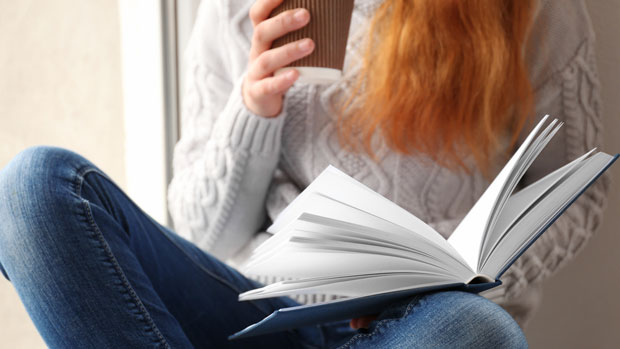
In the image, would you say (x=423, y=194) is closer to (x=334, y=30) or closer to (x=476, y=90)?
(x=476, y=90)

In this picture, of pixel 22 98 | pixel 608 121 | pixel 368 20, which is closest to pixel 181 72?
pixel 22 98

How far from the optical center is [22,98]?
1.25 m

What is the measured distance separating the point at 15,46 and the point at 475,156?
0.94m

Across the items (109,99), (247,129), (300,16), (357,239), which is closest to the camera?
(357,239)

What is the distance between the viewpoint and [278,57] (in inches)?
28.2

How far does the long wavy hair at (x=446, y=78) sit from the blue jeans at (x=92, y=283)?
0.38 m

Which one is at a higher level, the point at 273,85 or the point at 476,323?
the point at 273,85

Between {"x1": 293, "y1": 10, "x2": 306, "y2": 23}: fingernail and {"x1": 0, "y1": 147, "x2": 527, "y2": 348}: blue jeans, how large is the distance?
10.8 inches

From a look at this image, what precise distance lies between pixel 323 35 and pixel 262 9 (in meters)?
0.09

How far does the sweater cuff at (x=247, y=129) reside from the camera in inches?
32.8

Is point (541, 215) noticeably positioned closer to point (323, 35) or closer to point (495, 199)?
point (495, 199)

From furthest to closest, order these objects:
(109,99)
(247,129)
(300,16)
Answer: (109,99), (247,129), (300,16)

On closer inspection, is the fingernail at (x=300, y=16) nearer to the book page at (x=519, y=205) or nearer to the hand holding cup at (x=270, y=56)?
the hand holding cup at (x=270, y=56)

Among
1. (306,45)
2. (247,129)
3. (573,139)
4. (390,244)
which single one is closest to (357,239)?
(390,244)
